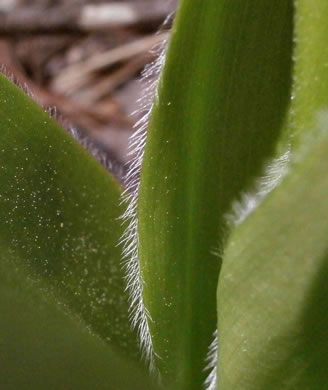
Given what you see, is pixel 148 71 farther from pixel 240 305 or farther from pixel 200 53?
pixel 240 305

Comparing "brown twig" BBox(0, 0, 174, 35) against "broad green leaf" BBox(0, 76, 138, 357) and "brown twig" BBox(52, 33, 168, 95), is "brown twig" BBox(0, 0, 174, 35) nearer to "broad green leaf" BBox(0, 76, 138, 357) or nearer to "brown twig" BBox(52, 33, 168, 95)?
"brown twig" BBox(52, 33, 168, 95)

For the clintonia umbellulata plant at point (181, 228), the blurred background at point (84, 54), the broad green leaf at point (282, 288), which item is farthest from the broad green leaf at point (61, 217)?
the blurred background at point (84, 54)

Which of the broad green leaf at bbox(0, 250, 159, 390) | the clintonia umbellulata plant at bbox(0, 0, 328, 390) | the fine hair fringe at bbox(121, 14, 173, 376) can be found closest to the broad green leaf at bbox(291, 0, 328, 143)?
the clintonia umbellulata plant at bbox(0, 0, 328, 390)

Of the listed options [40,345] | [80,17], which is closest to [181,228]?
[40,345]

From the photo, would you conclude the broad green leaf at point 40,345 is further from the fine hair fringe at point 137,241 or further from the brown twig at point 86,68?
the brown twig at point 86,68

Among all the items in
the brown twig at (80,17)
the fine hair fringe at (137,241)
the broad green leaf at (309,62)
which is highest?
the broad green leaf at (309,62)

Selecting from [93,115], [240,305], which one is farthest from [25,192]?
[93,115]

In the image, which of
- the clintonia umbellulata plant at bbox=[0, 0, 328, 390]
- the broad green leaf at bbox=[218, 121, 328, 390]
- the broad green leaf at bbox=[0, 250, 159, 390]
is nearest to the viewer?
the broad green leaf at bbox=[218, 121, 328, 390]

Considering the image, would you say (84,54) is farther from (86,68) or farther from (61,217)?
(61,217)

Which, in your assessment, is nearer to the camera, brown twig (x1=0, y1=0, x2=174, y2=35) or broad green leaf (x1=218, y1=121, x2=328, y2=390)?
broad green leaf (x1=218, y1=121, x2=328, y2=390)
